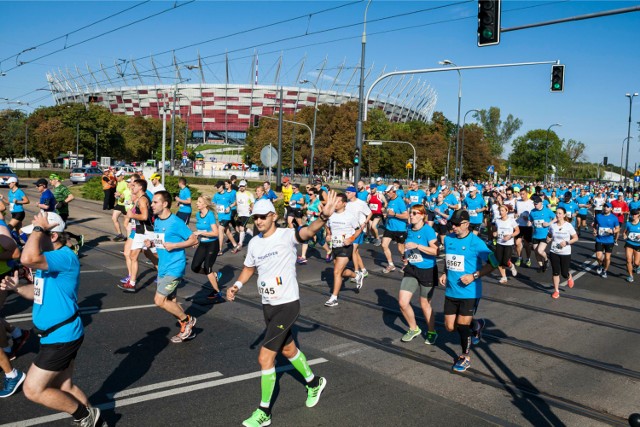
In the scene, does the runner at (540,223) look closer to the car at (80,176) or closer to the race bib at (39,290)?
the race bib at (39,290)

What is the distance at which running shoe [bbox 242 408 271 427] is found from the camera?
14.3 ft

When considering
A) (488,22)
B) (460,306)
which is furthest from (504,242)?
(460,306)

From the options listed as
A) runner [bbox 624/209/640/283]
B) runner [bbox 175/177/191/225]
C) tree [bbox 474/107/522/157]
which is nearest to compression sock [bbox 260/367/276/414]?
runner [bbox 175/177/191/225]

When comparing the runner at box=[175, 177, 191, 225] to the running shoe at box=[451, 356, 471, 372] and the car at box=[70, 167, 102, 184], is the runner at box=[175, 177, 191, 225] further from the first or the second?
the car at box=[70, 167, 102, 184]

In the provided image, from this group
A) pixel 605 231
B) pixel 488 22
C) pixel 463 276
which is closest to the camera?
pixel 463 276

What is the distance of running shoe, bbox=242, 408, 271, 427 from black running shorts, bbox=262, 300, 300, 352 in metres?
0.52

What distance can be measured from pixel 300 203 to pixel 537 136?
10985 centimetres

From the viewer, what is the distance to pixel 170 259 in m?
6.65

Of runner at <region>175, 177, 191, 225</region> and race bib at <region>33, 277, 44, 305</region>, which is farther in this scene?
runner at <region>175, 177, 191, 225</region>

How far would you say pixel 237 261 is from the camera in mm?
12758

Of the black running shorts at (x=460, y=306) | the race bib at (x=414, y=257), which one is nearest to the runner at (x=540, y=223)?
the race bib at (x=414, y=257)

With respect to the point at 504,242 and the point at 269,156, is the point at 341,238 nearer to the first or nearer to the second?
the point at 504,242

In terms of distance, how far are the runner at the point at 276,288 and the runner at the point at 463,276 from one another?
1.89 metres

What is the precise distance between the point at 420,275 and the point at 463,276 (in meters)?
1.06
